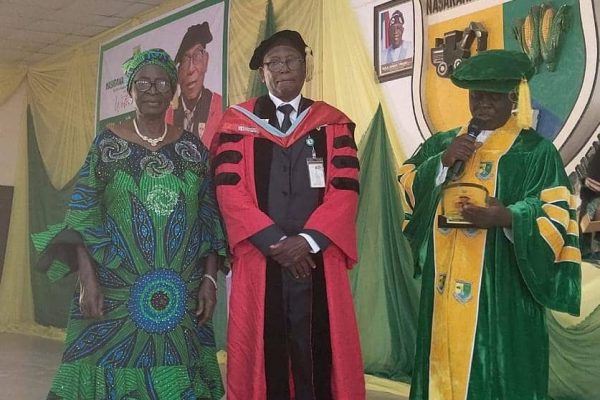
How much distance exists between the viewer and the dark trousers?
8.96ft

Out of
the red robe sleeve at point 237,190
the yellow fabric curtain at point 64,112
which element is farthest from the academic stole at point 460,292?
the yellow fabric curtain at point 64,112

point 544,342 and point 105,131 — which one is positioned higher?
point 105,131

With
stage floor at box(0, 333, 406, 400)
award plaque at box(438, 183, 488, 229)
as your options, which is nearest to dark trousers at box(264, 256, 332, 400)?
award plaque at box(438, 183, 488, 229)

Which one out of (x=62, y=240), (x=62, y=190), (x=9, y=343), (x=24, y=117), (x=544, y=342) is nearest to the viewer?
(x=544, y=342)

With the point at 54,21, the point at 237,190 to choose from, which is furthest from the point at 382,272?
the point at 54,21

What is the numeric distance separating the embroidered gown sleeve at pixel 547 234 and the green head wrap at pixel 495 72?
0.77 feet

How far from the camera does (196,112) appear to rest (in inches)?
258

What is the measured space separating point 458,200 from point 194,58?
4.63 meters

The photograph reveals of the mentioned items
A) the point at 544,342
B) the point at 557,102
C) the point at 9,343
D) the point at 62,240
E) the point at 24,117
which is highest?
the point at 24,117

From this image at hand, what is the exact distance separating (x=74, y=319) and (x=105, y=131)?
2.34ft

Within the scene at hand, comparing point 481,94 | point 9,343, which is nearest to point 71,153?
point 9,343

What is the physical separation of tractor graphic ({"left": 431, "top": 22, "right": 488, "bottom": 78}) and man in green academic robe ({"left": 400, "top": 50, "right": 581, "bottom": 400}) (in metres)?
1.50

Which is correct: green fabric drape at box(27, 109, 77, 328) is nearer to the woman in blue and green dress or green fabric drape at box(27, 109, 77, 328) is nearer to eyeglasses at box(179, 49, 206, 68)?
eyeglasses at box(179, 49, 206, 68)

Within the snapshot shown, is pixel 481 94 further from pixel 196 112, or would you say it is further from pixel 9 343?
pixel 9 343
